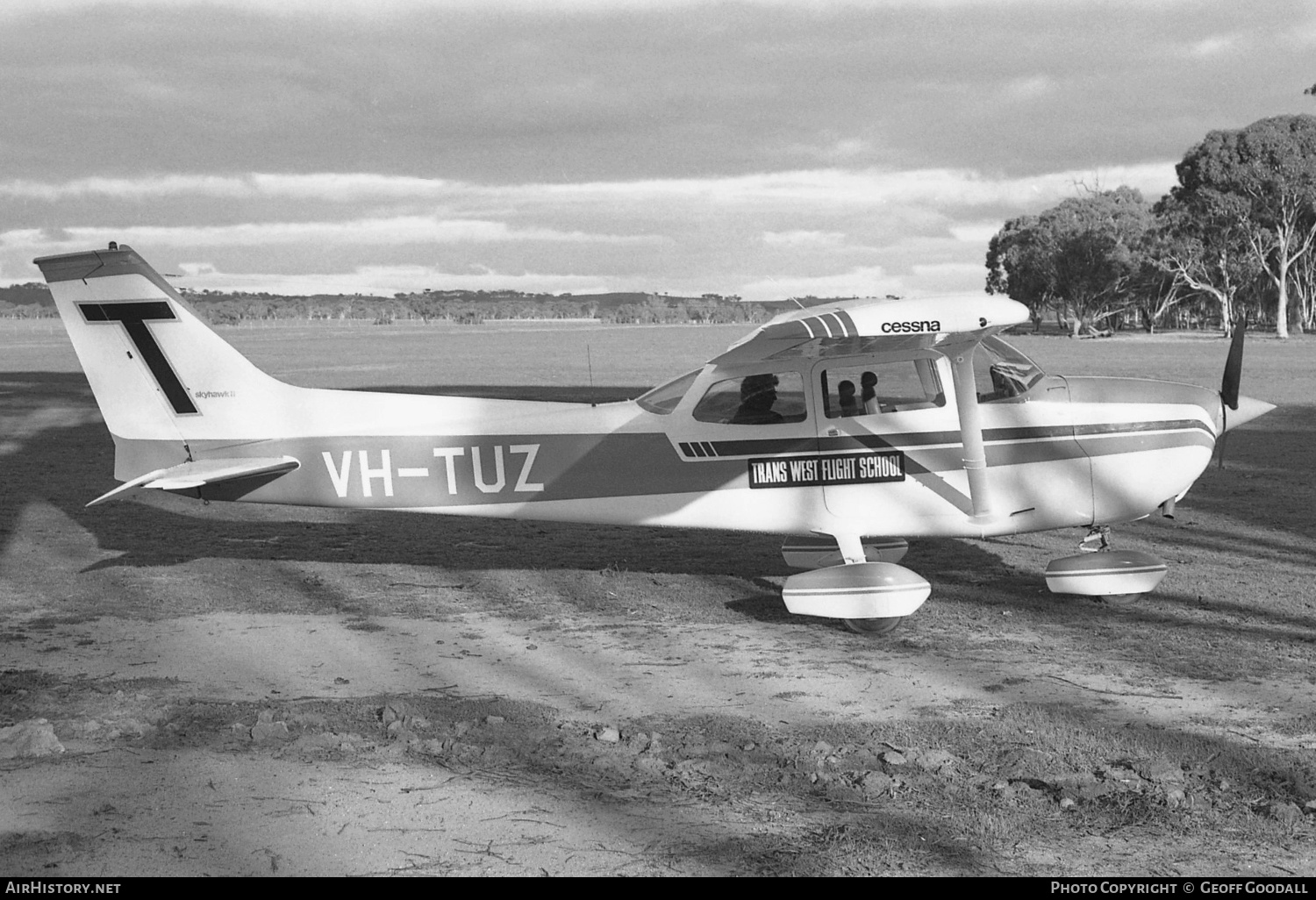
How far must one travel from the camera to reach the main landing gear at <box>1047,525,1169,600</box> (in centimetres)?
865

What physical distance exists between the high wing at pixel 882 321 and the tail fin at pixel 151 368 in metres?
3.83

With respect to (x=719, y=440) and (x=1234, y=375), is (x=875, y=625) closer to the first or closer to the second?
(x=719, y=440)

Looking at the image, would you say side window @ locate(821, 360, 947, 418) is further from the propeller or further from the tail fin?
the tail fin

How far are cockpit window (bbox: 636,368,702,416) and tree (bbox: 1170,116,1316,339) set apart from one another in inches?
2561

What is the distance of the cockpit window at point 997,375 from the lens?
8.76 m

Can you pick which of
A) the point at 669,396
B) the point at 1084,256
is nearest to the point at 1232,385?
the point at 669,396

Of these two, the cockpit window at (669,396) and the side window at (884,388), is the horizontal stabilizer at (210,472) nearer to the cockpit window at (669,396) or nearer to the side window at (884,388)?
the cockpit window at (669,396)

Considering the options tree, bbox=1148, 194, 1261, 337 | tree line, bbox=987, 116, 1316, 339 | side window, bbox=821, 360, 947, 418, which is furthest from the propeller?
tree, bbox=1148, 194, 1261, 337

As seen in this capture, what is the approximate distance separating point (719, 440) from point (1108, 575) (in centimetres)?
296

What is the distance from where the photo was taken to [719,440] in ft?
29.0

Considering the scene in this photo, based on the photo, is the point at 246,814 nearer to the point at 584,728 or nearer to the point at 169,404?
the point at 584,728

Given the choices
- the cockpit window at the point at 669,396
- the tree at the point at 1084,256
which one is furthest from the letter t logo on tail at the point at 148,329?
the tree at the point at 1084,256

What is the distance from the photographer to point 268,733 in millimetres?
6180
